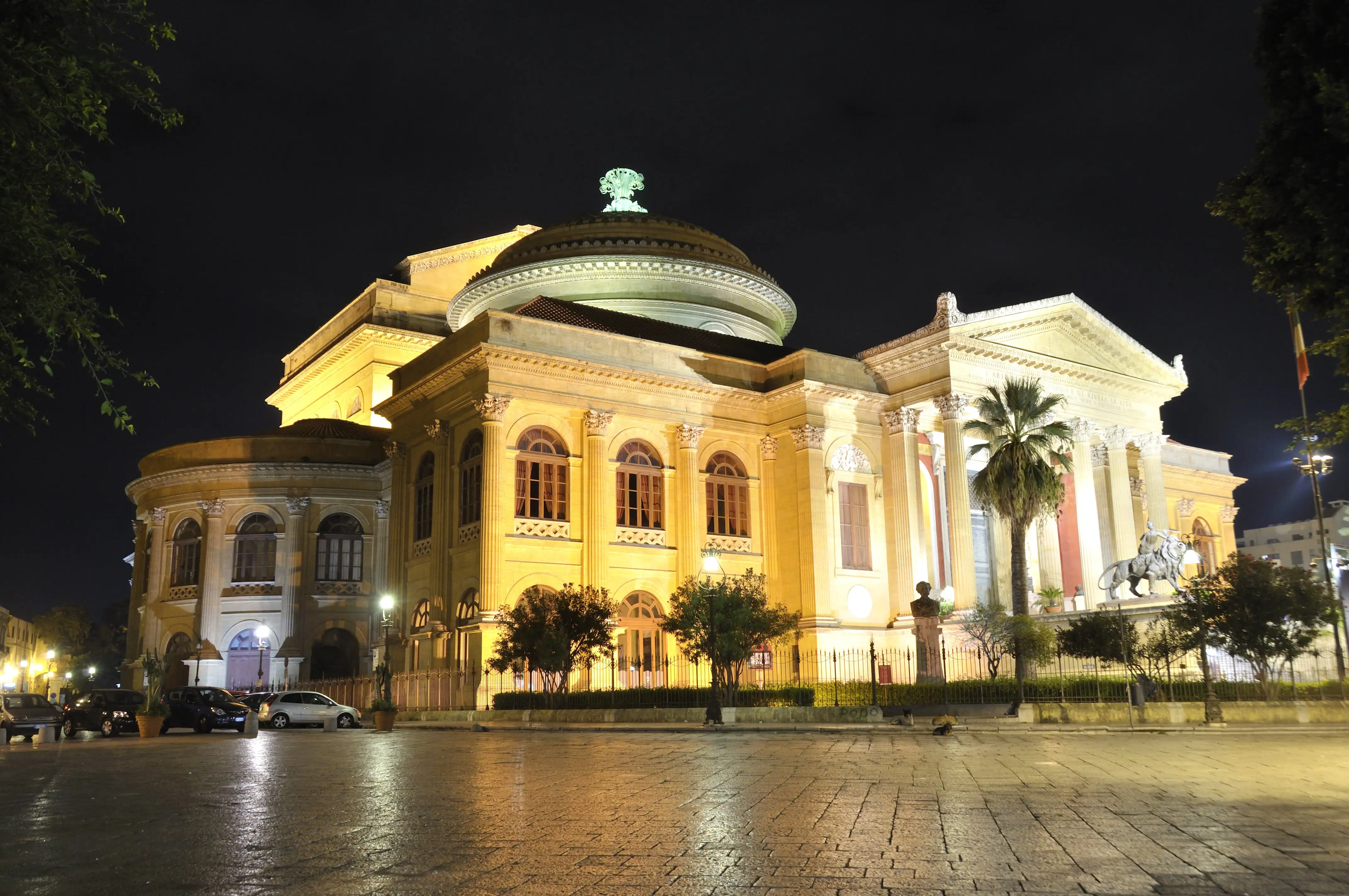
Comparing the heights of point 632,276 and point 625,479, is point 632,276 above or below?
above

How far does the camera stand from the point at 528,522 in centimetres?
3544

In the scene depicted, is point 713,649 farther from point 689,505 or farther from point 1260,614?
point 1260,614

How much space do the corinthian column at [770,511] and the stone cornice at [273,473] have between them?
15.6 metres

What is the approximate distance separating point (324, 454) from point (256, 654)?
8.14 m

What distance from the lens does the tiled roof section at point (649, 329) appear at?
40469 mm

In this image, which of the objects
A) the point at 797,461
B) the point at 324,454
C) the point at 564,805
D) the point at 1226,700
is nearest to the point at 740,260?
the point at 797,461

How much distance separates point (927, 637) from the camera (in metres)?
33.4

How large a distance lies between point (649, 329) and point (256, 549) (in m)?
17.7

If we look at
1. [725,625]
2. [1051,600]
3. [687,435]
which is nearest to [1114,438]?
[1051,600]

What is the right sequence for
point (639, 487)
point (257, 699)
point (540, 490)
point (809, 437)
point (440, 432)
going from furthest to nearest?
point (809, 437) → point (639, 487) → point (440, 432) → point (540, 490) → point (257, 699)

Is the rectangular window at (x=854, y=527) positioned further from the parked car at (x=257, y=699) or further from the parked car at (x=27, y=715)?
the parked car at (x=27, y=715)

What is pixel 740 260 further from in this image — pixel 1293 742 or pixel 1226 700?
pixel 1293 742

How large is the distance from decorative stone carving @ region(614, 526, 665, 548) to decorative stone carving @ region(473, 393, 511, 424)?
18.6 feet

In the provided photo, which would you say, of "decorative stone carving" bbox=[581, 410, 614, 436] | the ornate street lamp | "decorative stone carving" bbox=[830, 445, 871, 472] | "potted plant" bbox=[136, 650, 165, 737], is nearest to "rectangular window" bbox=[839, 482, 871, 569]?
"decorative stone carving" bbox=[830, 445, 871, 472]
